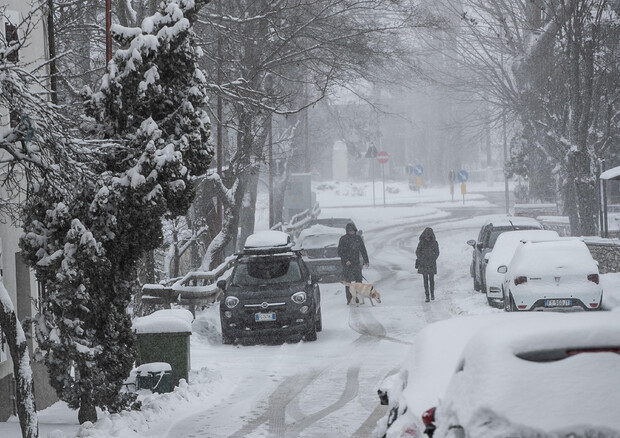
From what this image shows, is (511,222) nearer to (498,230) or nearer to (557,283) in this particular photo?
(498,230)

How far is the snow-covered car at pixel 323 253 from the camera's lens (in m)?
30.1

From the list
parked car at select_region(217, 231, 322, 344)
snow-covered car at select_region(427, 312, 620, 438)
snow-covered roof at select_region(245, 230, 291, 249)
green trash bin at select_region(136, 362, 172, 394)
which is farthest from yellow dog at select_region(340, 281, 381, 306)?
snow-covered car at select_region(427, 312, 620, 438)

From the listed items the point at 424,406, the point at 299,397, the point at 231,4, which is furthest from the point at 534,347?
the point at 231,4

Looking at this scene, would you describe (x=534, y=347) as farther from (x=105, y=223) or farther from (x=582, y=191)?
(x=582, y=191)

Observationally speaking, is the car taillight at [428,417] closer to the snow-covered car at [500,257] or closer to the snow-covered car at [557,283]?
the snow-covered car at [557,283]

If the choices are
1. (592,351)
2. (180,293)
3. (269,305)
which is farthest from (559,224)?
(592,351)

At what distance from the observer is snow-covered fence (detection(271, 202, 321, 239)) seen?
37231 millimetres

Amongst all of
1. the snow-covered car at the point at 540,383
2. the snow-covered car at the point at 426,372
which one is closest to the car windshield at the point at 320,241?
the snow-covered car at the point at 426,372

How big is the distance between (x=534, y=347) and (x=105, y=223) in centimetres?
595

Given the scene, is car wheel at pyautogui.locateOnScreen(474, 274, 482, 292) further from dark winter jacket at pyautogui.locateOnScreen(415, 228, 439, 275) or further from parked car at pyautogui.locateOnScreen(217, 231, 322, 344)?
parked car at pyautogui.locateOnScreen(217, 231, 322, 344)

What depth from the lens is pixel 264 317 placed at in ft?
61.6

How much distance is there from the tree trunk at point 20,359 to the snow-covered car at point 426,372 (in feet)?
11.1

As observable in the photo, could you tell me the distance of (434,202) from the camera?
246ft

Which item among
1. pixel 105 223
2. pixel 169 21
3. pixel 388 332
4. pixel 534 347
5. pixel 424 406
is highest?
pixel 169 21
